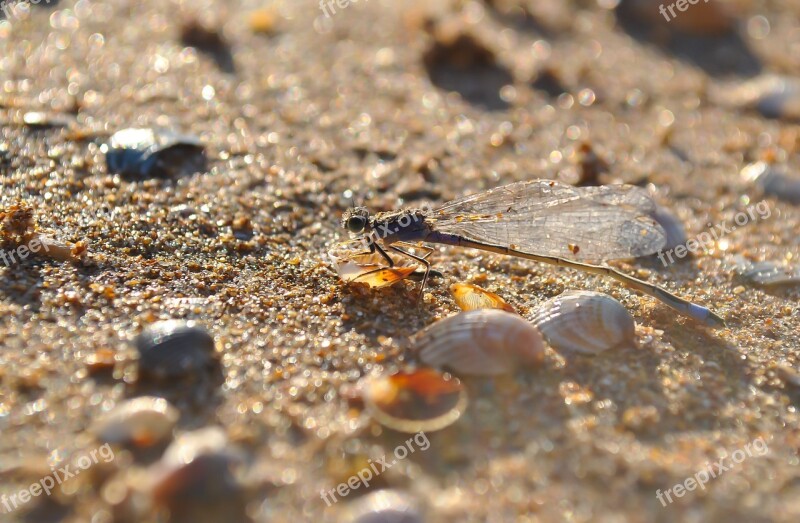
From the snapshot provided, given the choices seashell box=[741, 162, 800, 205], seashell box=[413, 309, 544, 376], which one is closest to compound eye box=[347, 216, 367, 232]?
seashell box=[413, 309, 544, 376]

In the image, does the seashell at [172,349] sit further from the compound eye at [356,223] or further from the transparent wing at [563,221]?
the transparent wing at [563,221]

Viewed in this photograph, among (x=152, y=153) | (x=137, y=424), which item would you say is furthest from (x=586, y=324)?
(x=152, y=153)

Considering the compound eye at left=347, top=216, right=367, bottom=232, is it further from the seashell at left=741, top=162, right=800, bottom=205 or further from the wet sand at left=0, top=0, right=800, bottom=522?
the seashell at left=741, top=162, right=800, bottom=205

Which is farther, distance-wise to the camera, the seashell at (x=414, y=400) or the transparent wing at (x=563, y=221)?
the transparent wing at (x=563, y=221)

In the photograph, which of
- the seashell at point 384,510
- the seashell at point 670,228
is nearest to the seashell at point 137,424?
the seashell at point 384,510

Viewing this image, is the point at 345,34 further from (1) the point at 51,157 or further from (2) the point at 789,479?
(2) the point at 789,479

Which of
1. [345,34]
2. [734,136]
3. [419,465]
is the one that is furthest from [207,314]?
[734,136]

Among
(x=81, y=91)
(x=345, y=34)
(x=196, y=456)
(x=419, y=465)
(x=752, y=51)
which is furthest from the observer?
(x=752, y=51)
